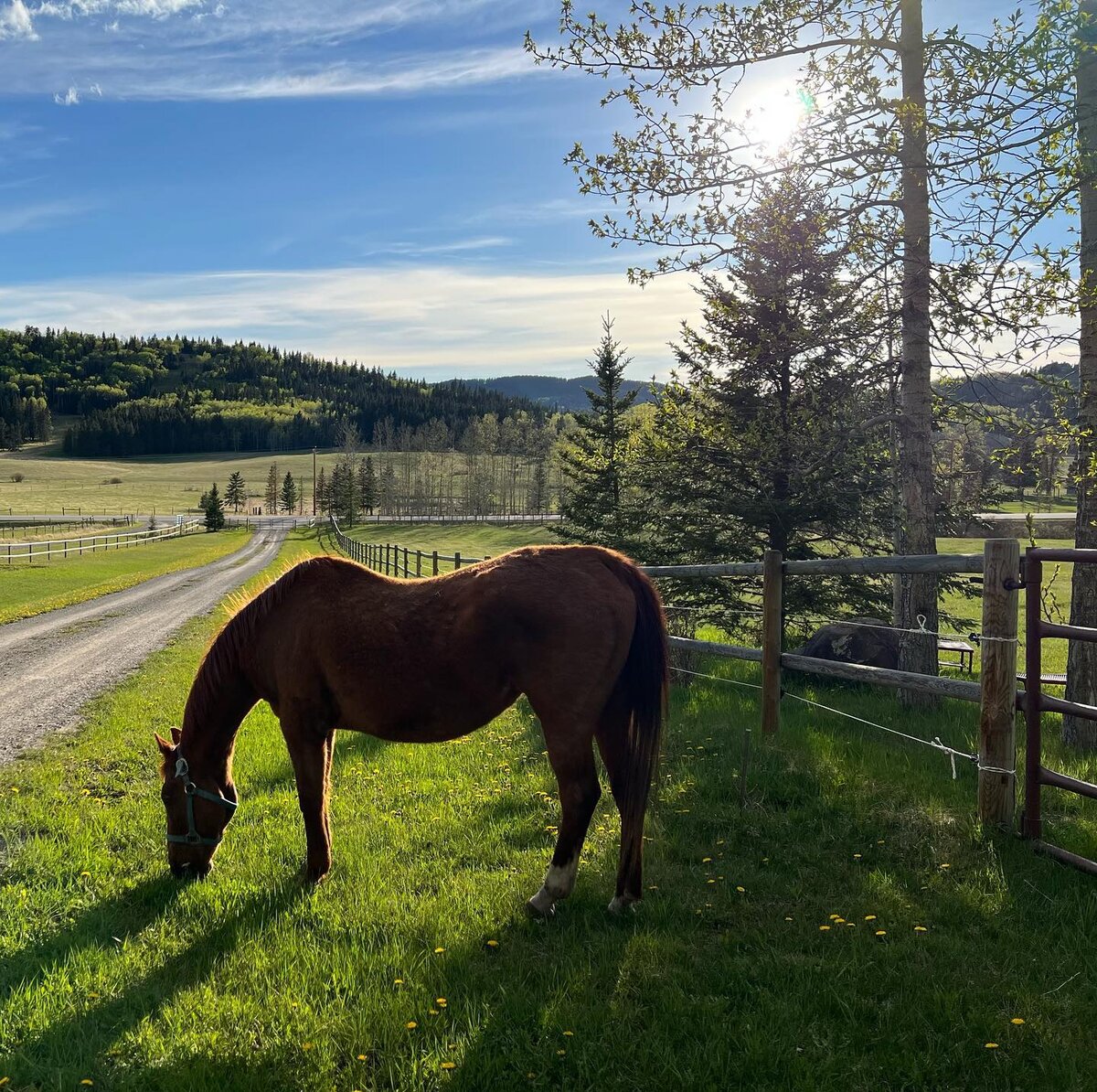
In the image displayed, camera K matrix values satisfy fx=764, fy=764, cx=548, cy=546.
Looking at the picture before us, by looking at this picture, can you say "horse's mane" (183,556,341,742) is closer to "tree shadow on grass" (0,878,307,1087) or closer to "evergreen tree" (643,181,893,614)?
"tree shadow on grass" (0,878,307,1087)

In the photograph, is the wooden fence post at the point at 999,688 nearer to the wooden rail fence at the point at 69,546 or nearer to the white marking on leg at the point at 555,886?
the white marking on leg at the point at 555,886

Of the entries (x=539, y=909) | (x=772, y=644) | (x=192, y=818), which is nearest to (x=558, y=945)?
(x=539, y=909)

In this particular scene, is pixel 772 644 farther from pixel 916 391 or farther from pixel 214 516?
pixel 214 516

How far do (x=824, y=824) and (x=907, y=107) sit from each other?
535 cm

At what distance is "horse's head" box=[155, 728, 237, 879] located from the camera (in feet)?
14.8

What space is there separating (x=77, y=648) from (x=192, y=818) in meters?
11.5

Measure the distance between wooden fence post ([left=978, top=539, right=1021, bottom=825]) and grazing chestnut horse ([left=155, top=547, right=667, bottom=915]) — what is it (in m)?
2.13

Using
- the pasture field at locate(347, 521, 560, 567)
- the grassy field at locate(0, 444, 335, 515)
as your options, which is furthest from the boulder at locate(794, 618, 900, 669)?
the grassy field at locate(0, 444, 335, 515)

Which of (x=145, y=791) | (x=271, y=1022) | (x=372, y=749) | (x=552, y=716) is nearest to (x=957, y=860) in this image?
(x=552, y=716)

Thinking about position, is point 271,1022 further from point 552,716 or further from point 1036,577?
point 1036,577

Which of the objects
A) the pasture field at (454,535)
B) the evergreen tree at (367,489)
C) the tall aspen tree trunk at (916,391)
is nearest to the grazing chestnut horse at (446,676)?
the tall aspen tree trunk at (916,391)

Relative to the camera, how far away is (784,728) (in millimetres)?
7023

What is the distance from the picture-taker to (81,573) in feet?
98.2

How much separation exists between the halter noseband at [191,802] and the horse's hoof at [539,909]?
1918 millimetres
